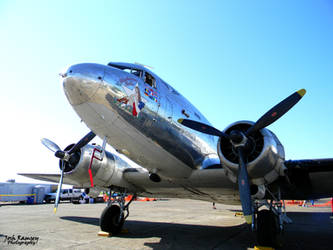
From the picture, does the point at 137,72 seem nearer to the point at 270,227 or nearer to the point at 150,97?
the point at 150,97

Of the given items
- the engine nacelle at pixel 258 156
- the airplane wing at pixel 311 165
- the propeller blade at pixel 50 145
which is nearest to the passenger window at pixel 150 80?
the engine nacelle at pixel 258 156

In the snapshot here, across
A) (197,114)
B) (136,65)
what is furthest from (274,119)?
(136,65)

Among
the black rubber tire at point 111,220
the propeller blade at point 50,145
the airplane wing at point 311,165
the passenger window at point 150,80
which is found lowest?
the black rubber tire at point 111,220

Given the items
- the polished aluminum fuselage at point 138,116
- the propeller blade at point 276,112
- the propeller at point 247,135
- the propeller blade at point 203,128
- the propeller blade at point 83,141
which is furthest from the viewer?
the propeller blade at point 83,141

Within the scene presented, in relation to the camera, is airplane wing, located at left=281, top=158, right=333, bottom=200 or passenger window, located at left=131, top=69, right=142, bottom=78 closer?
airplane wing, located at left=281, top=158, right=333, bottom=200

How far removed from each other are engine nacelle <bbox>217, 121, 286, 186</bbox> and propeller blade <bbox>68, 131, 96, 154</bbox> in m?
4.23

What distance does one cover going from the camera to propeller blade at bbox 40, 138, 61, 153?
807 cm

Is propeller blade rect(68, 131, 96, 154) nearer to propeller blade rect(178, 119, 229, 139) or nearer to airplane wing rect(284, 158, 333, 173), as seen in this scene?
propeller blade rect(178, 119, 229, 139)

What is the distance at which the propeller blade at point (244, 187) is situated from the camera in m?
4.88

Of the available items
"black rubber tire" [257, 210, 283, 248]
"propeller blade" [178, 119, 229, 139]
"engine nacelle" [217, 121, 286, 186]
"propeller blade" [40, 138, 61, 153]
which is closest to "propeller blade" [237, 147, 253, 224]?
"engine nacelle" [217, 121, 286, 186]

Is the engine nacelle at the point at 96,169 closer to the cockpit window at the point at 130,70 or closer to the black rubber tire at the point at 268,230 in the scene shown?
the cockpit window at the point at 130,70

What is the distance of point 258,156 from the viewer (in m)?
5.29

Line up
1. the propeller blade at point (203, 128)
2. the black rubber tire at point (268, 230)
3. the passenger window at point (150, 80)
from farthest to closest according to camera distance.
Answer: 1. the passenger window at point (150, 80)
2. the propeller blade at point (203, 128)
3. the black rubber tire at point (268, 230)

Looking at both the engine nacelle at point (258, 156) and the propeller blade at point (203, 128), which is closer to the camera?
the engine nacelle at point (258, 156)
